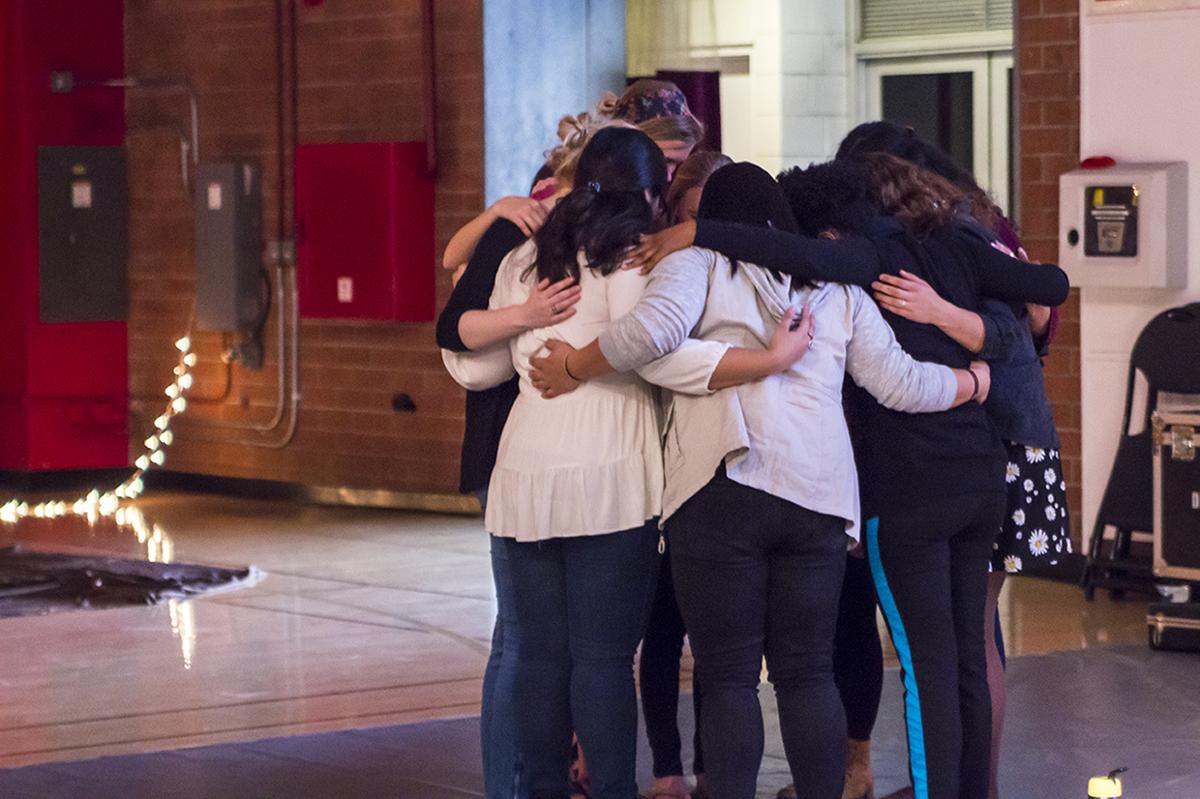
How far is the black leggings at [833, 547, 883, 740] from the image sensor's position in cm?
441

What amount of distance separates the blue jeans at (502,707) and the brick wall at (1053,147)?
3.72 m

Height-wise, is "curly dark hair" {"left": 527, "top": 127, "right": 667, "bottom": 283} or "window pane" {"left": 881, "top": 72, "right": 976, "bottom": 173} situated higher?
"window pane" {"left": 881, "top": 72, "right": 976, "bottom": 173}

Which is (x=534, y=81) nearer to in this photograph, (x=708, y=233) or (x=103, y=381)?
(x=103, y=381)

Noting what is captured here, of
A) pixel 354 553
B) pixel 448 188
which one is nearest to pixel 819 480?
pixel 354 553

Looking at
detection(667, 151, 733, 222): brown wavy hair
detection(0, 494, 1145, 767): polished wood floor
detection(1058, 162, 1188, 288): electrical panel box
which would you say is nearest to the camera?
detection(667, 151, 733, 222): brown wavy hair

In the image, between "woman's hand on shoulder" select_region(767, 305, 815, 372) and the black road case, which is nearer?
"woman's hand on shoulder" select_region(767, 305, 815, 372)

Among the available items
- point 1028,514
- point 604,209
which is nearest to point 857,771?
point 1028,514

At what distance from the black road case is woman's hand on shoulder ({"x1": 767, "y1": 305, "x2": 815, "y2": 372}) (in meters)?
3.18

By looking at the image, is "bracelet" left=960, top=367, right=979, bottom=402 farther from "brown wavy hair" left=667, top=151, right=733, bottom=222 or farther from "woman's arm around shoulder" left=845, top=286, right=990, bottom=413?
"brown wavy hair" left=667, top=151, right=733, bottom=222

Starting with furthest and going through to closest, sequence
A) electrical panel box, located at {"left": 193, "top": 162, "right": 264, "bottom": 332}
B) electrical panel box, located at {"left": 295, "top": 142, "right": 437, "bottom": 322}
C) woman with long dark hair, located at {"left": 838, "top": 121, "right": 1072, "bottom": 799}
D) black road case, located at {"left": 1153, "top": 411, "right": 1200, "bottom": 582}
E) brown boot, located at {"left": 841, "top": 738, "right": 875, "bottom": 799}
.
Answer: electrical panel box, located at {"left": 193, "top": 162, "right": 264, "bottom": 332}
electrical panel box, located at {"left": 295, "top": 142, "right": 437, "bottom": 322}
black road case, located at {"left": 1153, "top": 411, "right": 1200, "bottom": 582}
brown boot, located at {"left": 841, "top": 738, "right": 875, "bottom": 799}
woman with long dark hair, located at {"left": 838, "top": 121, "right": 1072, "bottom": 799}

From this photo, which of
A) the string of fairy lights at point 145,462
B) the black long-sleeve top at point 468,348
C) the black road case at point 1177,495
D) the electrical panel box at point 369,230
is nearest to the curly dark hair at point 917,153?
the black long-sleeve top at point 468,348

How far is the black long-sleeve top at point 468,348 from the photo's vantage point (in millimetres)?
4141

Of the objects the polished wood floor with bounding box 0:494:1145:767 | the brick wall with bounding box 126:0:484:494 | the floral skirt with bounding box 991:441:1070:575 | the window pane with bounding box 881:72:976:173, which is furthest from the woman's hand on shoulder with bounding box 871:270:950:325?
the brick wall with bounding box 126:0:484:494

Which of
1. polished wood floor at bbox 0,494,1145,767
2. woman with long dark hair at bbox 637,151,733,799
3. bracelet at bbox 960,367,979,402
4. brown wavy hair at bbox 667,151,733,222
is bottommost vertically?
polished wood floor at bbox 0,494,1145,767
